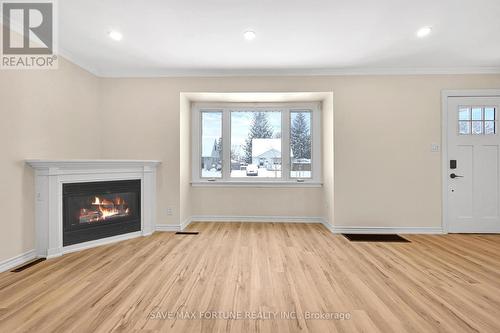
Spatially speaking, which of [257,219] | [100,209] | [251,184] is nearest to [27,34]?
[100,209]

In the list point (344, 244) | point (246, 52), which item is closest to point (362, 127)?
point (344, 244)

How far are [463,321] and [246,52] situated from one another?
345 cm

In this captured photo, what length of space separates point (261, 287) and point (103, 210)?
2.59 meters

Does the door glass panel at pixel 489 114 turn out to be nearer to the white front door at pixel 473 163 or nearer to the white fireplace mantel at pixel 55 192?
the white front door at pixel 473 163

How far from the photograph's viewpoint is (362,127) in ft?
13.2

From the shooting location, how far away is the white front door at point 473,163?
391cm

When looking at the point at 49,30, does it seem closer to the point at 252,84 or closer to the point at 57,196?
the point at 57,196

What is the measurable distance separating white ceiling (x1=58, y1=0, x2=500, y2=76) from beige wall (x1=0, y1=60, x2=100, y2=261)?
550mm

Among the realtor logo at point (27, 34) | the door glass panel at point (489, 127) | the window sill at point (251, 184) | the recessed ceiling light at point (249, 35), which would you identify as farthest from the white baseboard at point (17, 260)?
the door glass panel at point (489, 127)

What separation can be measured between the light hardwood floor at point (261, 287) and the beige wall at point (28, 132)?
520 mm

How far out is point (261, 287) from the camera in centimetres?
225

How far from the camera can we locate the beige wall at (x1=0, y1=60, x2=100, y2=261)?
8.60ft

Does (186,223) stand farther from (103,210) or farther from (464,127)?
(464,127)

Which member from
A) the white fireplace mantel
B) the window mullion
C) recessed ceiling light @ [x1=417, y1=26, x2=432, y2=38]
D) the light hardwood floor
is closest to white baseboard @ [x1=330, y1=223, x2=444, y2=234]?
the light hardwood floor
